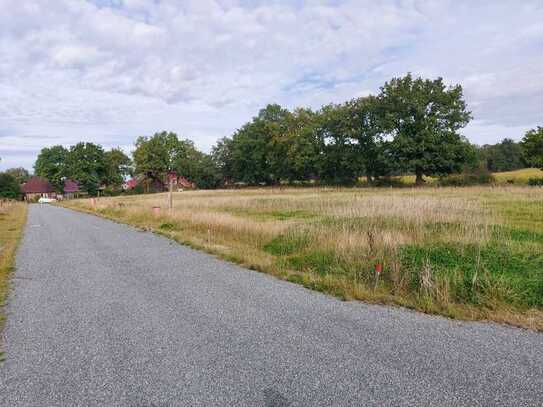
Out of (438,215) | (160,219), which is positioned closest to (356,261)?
(438,215)

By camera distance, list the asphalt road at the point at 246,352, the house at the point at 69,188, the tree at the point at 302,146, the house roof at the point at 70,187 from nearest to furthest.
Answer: the asphalt road at the point at 246,352 → the tree at the point at 302,146 → the house at the point at 69,188 → the house roof at the point at 70,187

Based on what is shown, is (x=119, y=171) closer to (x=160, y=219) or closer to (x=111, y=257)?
(x=160, y=219)

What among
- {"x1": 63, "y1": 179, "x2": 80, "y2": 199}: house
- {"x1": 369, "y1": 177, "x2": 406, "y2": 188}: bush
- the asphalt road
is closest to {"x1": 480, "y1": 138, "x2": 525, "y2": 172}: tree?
{"x1": 369, "y1": 177, "x2": 406, "y2": 188}: bush

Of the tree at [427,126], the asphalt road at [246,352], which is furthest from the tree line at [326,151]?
the asphalt road at [246,352]

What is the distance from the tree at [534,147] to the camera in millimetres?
47500

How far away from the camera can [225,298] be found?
6516 millimetres

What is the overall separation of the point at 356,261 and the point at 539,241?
15.6 feet

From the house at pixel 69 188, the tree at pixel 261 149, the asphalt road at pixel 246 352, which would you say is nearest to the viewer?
the asphalt road at pixel 246 352

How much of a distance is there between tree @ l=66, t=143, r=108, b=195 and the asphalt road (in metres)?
85.8

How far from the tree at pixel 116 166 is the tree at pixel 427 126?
68.3m

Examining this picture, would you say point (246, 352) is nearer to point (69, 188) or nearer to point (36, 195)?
point (36, 195)

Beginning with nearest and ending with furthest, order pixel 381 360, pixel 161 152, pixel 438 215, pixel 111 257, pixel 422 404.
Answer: pixel 422 404 < pixel 381 360 < pixel 111 257 < pixel 438 215 < pixel 161 152

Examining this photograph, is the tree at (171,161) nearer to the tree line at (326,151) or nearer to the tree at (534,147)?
the tree line at (326,151)

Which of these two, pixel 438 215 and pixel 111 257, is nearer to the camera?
pixel 111 257
